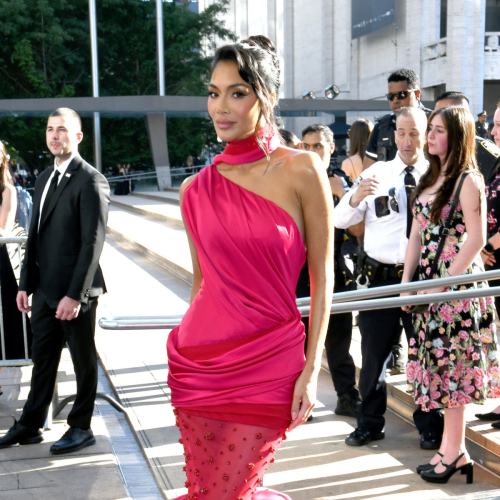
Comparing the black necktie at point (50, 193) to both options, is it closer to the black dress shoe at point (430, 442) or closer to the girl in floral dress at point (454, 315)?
the girl in floral dress at point (454, 315)

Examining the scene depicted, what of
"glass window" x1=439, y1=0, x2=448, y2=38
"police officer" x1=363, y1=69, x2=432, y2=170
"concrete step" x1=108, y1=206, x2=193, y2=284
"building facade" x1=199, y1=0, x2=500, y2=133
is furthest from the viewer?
"glass window" x1=439, y1=0, x2=448, y2=38

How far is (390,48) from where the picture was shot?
36.0 meters

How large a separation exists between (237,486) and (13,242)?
3.69 metres

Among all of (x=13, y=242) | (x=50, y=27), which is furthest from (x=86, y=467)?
(x=50, y=27)

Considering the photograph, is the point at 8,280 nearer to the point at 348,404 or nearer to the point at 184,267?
the point at 348,404

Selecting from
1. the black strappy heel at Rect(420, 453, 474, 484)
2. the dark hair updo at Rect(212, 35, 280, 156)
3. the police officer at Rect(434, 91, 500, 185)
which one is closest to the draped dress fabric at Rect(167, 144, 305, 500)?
the dark hair updo at Rect(212, 35, 280, 156)

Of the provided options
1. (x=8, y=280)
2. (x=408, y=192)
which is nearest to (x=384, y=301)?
(x=408, y=192)

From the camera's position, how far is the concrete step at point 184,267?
4.30m

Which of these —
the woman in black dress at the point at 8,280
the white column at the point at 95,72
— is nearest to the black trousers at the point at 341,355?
the woman in black dress at the point at 8,280

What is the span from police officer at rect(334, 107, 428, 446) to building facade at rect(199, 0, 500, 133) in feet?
69.5

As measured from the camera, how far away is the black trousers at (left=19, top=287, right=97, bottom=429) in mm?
4777

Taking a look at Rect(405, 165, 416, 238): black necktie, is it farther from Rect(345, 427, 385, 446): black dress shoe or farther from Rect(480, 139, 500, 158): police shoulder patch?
Rect(345, 427, 385, 446): black dress shoe

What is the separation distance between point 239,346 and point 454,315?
2028 mm

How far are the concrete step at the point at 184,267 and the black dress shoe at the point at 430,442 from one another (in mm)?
190
